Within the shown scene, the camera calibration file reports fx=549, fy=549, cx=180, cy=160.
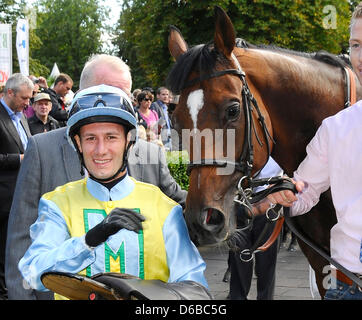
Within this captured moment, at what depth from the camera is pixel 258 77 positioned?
9.89 ft

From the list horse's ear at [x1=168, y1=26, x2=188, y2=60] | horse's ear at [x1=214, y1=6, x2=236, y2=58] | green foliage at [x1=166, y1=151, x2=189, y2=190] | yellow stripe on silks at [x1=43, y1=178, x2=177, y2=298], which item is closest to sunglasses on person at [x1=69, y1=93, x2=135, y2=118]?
yellow stripe on silks at [x1=43, y1=178, x2=177, y2=298]

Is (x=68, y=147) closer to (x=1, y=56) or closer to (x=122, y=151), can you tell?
(x=122, y=151)

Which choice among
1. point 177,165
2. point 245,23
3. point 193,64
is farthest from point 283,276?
point 245,23

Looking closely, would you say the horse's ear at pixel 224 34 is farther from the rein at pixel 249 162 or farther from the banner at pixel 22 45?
the banner at pixel 22 45

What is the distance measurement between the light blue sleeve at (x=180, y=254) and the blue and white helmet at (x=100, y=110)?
370 millimetres

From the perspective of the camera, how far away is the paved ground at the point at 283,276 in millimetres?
5785

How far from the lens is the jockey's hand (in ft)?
7.77

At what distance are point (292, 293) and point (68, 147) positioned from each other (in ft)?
12.0

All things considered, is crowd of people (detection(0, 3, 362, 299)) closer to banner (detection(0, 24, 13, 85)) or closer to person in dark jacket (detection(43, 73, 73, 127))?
person in dark jacket (detection(43, 73, 73, 127))

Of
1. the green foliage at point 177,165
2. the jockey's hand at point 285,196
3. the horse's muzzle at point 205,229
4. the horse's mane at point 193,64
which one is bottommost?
the green foliage at point 177,165

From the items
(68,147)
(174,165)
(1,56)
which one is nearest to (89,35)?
(1,56)

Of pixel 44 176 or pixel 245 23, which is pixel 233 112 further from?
pixel 245 23

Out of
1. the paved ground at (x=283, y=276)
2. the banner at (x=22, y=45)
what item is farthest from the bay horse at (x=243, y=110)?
the banner at (x=22, y=45)

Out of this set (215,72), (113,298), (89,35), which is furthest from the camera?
(89,35)
